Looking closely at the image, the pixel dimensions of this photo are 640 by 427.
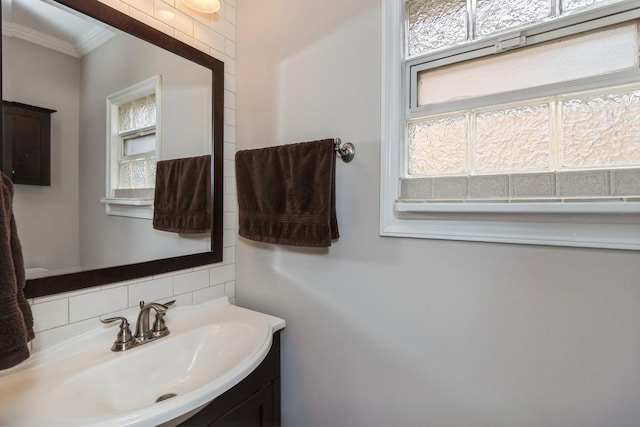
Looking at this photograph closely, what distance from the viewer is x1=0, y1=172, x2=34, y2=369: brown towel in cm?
62

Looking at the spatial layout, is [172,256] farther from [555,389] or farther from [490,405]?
[555,389]

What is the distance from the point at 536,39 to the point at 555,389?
96 centimetres

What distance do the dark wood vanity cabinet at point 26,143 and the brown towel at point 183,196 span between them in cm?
35

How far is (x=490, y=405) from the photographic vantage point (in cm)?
87

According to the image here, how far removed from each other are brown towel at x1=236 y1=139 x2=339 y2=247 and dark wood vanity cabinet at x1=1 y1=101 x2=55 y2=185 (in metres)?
0.62

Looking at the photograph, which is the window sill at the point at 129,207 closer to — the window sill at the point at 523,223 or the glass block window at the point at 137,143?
the glass block window at the point at 137,143

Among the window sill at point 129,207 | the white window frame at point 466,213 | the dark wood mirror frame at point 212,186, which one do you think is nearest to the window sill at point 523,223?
the white window frame at point 466,213

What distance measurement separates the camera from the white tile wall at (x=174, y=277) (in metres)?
0.93

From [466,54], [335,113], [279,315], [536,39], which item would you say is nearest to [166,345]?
[279,315]

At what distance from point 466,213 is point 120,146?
1.24 m

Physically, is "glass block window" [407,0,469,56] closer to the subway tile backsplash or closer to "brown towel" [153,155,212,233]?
"brown towel" [153,155,212,233]

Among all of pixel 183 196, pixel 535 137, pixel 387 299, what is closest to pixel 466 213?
pixel 535 137

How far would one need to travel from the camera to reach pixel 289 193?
1.13 metres

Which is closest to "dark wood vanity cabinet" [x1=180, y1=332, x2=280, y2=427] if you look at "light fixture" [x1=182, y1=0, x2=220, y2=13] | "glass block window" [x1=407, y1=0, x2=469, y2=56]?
"glass block window" [x1=407, y1=0, x2=469, y2=56]
